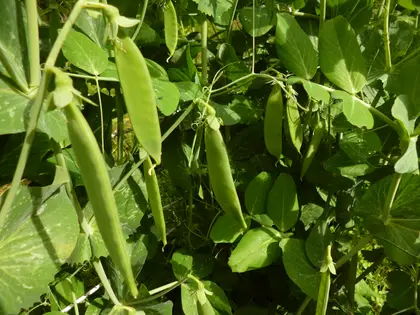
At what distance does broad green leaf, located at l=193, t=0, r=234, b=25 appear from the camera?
0.86m

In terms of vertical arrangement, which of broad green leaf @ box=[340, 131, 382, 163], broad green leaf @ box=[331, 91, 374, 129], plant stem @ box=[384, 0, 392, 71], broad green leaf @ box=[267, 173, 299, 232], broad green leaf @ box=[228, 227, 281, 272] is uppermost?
plant stem @ box=[384, 0, 392, 71]

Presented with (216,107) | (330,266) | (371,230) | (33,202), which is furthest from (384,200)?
(33,202)

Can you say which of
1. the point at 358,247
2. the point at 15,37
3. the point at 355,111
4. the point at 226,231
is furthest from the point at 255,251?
the point at 15,37

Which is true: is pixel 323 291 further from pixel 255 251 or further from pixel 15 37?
pixel 15 37

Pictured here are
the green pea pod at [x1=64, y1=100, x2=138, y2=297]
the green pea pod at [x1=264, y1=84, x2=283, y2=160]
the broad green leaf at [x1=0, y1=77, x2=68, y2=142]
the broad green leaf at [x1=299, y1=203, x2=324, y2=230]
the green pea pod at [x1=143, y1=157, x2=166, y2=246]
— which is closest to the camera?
the green pea pod at [x1=64, y1=100, x2=138, y2=297]

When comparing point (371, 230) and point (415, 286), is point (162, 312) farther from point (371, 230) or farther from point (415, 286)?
point (415, 286)

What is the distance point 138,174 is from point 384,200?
1.40ft

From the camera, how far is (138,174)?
830 mm

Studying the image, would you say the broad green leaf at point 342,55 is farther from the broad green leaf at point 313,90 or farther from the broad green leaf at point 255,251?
the broad green leaf at point 255,251

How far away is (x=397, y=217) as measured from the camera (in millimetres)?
863

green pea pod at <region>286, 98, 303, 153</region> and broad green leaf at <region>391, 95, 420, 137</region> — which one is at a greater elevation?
broad green leaf at <region>391, 95, 420, 137</region>

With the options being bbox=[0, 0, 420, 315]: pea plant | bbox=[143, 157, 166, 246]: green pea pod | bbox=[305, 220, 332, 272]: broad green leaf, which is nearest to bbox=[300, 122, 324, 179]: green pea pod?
bbox=[0, 0, 420, 315]: pea plant

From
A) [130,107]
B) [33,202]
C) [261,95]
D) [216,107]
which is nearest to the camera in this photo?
[130,107]

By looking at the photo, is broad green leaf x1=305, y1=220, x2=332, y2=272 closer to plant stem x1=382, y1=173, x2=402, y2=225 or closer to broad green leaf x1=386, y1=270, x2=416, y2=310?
plant stem x1=382, y1=173, x2=402, y2=225
